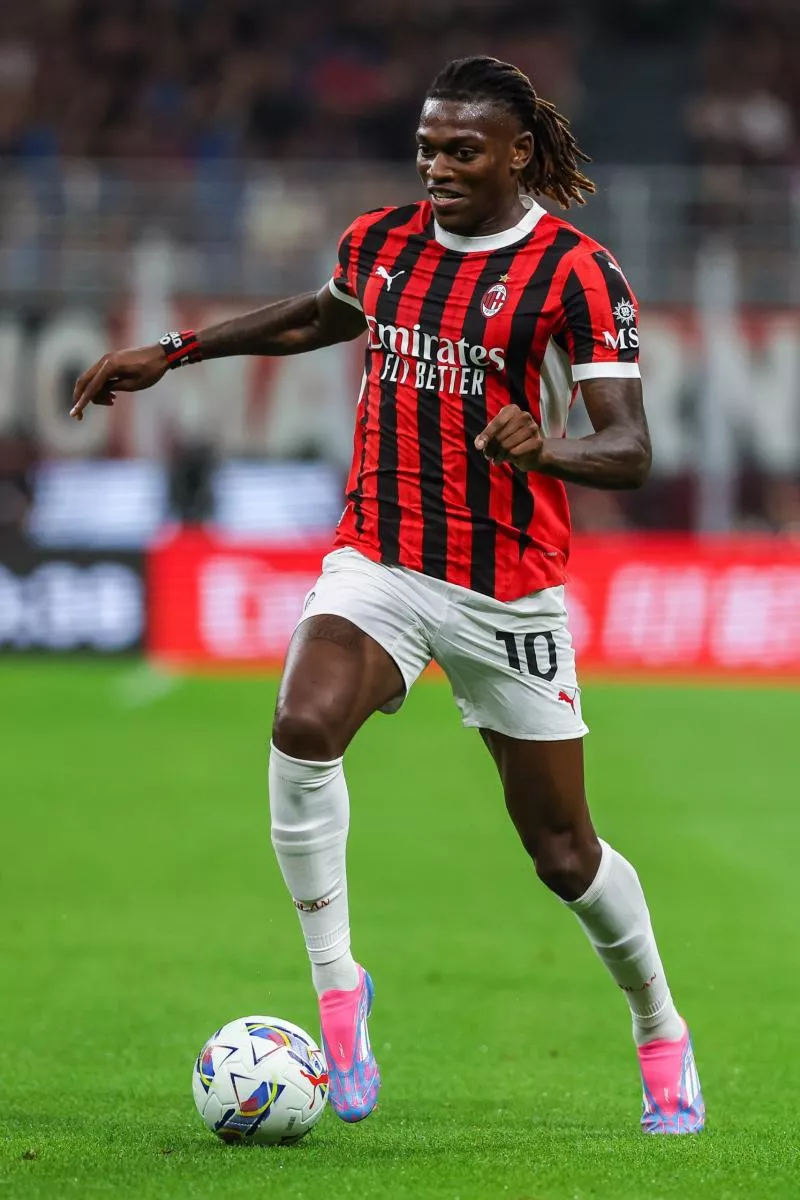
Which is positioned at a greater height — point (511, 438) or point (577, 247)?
point (577, 247)

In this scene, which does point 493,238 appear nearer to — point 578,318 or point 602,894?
point 578,318

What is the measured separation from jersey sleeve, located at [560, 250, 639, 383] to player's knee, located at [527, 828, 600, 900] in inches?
42.0

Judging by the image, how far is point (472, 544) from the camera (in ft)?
15.6

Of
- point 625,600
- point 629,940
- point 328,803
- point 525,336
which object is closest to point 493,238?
point 525,336

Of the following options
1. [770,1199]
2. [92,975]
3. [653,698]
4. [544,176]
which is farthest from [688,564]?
[770,1199]

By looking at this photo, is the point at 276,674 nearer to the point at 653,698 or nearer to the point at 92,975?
the point at 653,698

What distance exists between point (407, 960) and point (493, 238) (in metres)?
3.21

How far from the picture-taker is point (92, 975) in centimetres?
683

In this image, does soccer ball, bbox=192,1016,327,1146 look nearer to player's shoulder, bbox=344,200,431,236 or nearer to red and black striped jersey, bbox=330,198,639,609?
red and black striped jersey, bbox=330,198,639,609

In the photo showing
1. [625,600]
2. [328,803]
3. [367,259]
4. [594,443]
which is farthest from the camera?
[625,600]

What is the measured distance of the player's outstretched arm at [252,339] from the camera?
16.7ft

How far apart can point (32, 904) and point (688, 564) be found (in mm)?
9141

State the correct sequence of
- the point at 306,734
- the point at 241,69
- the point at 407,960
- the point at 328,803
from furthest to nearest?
1. the point at 241,69
2. the point at 407,960
3. the point at 328,803
4. the point at 306,734

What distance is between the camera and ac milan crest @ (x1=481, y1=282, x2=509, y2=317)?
4.64 m
